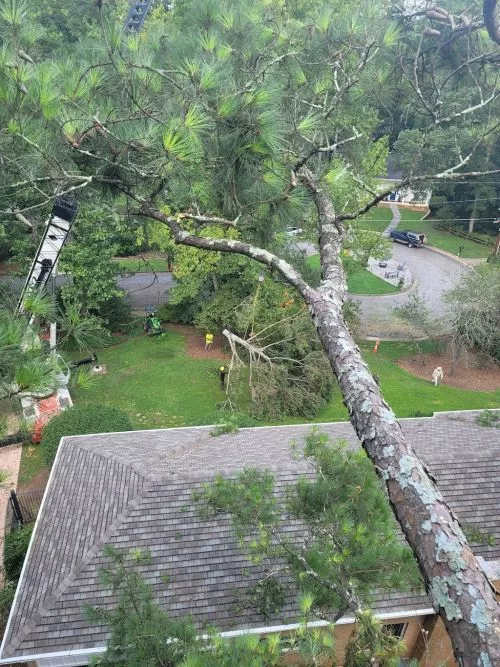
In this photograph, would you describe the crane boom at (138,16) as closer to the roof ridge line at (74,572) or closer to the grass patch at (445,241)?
the roof ridge line at (74,572)

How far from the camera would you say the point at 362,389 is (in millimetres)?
3312

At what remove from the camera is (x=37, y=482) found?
12039 millimetres

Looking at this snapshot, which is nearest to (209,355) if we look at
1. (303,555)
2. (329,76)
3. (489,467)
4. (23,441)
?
(23,441)

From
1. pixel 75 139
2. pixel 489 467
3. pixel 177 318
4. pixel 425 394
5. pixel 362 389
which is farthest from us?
pixel 177 318

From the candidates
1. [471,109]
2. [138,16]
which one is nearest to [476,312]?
[471,109]

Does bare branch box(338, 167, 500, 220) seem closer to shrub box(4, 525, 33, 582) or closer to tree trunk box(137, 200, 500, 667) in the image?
tree trunk box(137, 200, 500, 667)

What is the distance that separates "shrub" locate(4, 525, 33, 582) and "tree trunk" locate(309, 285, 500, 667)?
8.23 m

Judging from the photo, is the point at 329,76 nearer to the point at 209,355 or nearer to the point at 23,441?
the point at 23,441

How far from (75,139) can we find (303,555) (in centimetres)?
436

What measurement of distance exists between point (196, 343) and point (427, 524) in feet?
57.6

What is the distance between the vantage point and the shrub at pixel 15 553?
895cm

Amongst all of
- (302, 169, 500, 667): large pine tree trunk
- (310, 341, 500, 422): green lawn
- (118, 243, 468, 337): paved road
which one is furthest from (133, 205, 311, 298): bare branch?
(118, 243, 468, 337): paved road

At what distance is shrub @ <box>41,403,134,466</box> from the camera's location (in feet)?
38.2

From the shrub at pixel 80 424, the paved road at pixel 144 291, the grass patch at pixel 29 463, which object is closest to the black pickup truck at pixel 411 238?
the paved road at pixel 144 291
